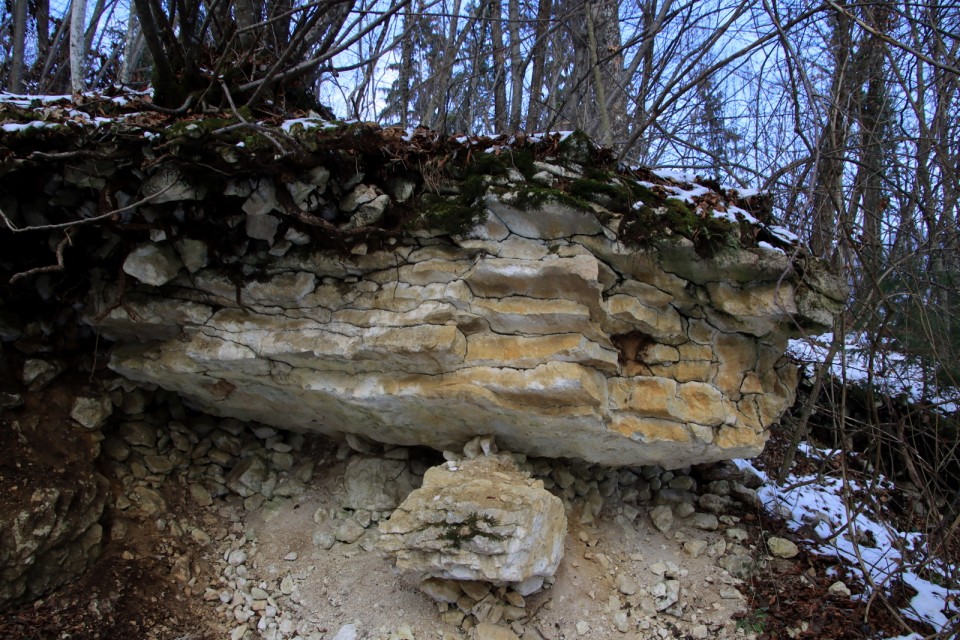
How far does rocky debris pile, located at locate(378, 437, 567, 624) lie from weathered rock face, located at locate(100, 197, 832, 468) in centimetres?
Answer: 38

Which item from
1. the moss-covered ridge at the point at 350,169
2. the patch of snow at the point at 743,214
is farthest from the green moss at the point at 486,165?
the patch of snow at the point at 743,214

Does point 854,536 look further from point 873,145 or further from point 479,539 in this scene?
point 873,145

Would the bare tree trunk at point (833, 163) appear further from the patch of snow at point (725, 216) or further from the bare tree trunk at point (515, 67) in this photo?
the bare tree trunk at point (515, 67)

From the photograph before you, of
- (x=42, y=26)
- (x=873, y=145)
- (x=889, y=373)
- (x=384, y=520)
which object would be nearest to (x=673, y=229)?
(x=873, y=145)

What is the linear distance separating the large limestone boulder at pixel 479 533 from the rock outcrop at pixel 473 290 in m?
0.41

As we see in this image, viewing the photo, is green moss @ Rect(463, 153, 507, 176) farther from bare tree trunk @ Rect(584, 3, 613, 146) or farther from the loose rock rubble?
bare tree trunk @ Rect(584, 3, 613, 146)

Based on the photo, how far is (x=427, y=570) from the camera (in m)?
2.72

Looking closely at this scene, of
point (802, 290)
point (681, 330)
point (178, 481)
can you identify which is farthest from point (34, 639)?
point (802, 290)

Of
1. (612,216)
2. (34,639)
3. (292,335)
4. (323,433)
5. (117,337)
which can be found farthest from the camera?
(323,433)

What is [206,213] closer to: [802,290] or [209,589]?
[209,589]

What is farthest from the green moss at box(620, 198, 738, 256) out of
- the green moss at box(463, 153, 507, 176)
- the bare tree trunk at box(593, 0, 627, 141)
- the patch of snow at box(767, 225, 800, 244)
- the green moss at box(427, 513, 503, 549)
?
the bare tree trunk at box(593, 0, 627, 141)

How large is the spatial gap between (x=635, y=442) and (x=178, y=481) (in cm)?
286

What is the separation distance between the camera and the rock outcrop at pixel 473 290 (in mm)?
2805

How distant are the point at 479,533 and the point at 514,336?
0.99 meters
